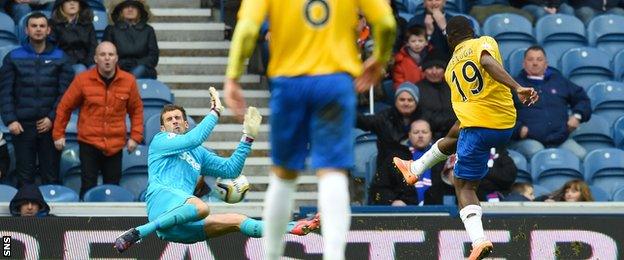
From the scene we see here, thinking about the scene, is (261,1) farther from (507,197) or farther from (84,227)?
(507,197)

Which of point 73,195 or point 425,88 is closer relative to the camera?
point 73,195

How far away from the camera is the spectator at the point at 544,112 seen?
58.4 feet

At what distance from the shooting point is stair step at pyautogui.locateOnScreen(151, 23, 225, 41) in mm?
19375

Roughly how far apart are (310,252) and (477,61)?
273cm

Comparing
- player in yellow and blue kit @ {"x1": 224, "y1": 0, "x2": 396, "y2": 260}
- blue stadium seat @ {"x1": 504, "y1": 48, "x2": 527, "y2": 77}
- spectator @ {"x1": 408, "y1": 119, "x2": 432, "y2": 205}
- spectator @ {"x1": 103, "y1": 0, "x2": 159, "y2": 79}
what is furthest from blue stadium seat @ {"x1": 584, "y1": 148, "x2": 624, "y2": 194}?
player in yellow and blue kit @ {"x1": 224, "y1": 0, "x2": 396, "y2": 260}

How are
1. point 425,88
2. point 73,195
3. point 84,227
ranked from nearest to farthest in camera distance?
point 84,227 → point 73,195 → point 425,88

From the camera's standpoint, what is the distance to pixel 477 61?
42.1 ft

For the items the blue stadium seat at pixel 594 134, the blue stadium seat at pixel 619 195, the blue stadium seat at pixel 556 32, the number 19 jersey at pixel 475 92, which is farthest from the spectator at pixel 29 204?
the blue stadium seat at pixel 556 32

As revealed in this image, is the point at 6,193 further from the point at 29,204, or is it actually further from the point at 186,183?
the point at 186,183

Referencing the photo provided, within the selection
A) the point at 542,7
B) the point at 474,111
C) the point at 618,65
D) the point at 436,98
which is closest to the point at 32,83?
the point at 436,98

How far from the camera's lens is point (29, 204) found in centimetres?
1491

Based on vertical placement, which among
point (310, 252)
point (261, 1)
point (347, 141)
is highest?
point (261, 1)

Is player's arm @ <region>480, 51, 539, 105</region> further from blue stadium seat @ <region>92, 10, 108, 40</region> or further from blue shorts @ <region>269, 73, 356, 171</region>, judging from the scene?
blue stadium seat @ <region>92, 10, 108, 40</region>

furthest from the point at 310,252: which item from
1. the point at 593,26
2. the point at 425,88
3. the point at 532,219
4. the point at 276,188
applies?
Answer: the point at 593,26
